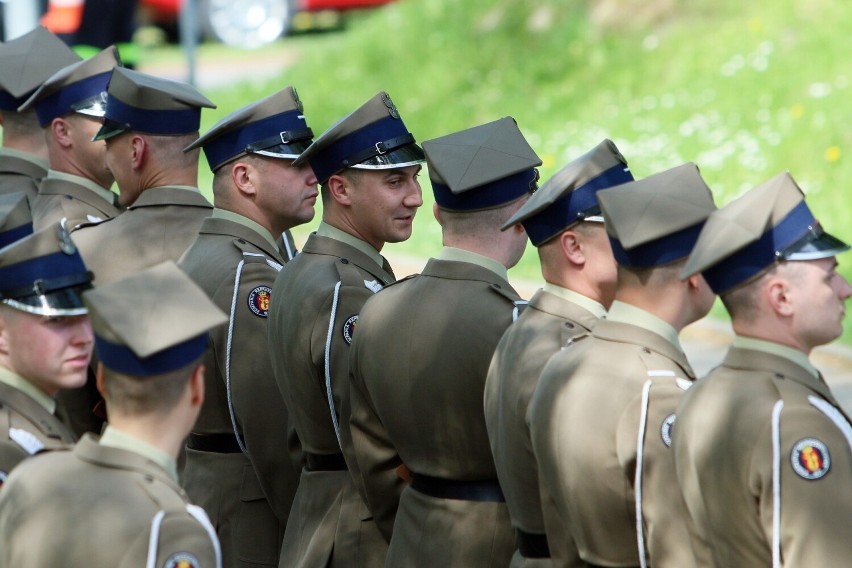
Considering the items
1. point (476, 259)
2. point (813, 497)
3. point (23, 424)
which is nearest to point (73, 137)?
point (476, 259)

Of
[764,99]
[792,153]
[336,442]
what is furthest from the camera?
[764,99]

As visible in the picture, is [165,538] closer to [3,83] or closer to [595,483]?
[595,483]

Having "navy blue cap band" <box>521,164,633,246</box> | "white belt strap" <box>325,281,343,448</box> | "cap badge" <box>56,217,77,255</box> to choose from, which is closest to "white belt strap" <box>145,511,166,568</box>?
"cap badge" <box>56,217,77,255</box>

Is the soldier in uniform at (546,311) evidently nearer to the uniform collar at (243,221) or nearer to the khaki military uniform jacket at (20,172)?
the uniform collar at (243,221)

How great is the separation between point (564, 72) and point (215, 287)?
32.0 ft

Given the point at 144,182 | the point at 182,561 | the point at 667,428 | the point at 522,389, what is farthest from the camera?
the point at 144,182

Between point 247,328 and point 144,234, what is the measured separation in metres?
0.64

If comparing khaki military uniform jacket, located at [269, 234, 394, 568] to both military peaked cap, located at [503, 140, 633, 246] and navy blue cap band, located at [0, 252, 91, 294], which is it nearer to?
military peaked cap, located at [503, 140, 633, 246]

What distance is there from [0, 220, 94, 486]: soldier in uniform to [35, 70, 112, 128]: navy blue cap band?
233 centimetres

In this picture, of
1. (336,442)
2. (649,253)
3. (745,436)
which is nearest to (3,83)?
(336,442)

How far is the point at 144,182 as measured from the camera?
18.3ft

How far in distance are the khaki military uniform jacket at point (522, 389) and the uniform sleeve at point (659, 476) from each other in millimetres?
414

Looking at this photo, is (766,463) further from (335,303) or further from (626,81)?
(626,81)

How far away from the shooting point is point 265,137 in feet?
17.7
